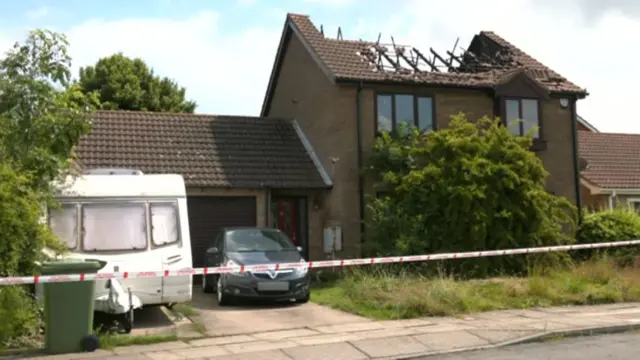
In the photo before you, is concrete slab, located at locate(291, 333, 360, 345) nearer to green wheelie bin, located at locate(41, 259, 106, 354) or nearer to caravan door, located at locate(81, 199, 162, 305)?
caravan door, located at locate(81, 199, 162, 305)

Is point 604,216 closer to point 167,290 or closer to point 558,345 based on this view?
point 558,345

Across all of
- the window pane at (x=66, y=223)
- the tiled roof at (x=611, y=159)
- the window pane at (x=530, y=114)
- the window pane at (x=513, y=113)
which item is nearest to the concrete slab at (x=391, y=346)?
the window pane at (x=66, y=223)

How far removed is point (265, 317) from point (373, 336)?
2.65 meters

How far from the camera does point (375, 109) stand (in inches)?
754

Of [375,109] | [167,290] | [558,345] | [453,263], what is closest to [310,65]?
[375,109]

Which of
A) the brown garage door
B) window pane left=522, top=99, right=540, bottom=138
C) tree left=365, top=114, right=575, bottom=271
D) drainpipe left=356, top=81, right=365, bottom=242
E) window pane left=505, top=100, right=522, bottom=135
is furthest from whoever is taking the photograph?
window pane left=522, top=99, right=540, bottom=138

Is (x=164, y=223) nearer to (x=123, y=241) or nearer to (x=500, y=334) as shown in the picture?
(x=123, y=241)

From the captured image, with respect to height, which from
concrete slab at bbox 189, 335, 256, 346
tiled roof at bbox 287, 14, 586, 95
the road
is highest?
tiled roof at bbox 287, 14, 586, 95

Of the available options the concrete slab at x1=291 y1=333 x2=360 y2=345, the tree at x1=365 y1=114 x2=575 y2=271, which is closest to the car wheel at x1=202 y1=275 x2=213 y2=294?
the tree at x1=365 y1=114 x2=575 y2=271

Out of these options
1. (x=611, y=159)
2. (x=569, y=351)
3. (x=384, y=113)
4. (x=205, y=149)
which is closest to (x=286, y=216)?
(x=205, y=149)

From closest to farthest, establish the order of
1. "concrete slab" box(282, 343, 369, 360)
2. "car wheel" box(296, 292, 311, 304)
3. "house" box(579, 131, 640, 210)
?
1. "concrete slab" box(282, 343, 369, 360)
2. "car wheel" box(296, 292, 311, 304)
3. "house" box(579, 131, 640, 210)

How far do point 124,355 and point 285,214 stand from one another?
35.3 ft

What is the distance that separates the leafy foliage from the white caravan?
1.91 ft

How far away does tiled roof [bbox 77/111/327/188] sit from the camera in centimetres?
1853
